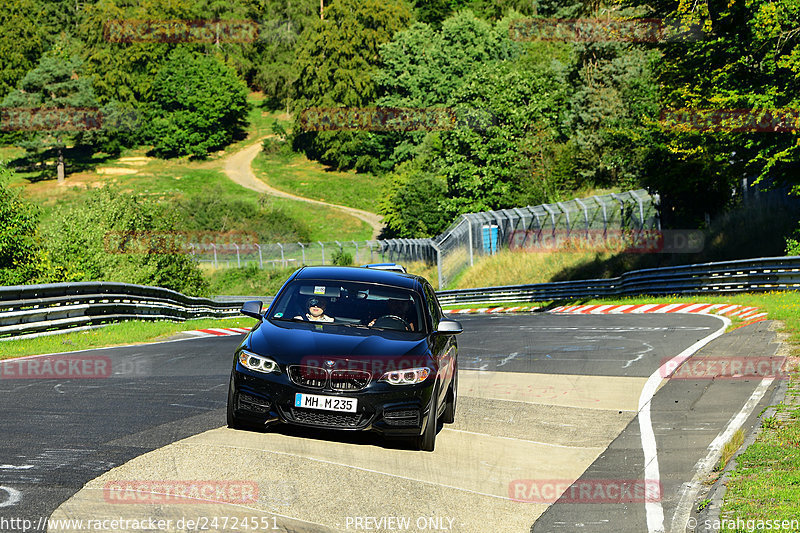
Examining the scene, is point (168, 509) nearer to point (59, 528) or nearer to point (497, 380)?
point (59, 528)

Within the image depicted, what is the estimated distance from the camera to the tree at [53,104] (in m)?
102

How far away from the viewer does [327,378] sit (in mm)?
8125

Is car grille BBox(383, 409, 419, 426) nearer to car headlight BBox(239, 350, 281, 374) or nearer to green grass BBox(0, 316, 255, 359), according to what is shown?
car headlight BBox(239, 350, 281, 374)

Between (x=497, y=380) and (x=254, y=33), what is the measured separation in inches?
4992

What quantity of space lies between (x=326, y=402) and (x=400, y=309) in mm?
1781

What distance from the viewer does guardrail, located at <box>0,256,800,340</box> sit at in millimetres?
19500

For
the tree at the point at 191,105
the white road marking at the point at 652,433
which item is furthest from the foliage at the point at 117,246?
the tree at the point at 191,105

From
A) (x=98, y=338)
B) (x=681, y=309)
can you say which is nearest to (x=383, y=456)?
(x=98, y=338)

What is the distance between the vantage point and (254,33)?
438 ft

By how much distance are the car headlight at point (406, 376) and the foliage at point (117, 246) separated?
24.3m

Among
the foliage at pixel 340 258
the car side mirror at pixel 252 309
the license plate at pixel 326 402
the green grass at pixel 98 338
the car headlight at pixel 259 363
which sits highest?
the car side mirror at pixel 252 309

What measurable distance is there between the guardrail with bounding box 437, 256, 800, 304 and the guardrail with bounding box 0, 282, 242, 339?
53.7 ft

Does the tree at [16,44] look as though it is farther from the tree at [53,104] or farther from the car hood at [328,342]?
the car hood at [328,342]

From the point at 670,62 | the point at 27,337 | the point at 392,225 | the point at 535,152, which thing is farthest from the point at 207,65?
the point at 27,337
